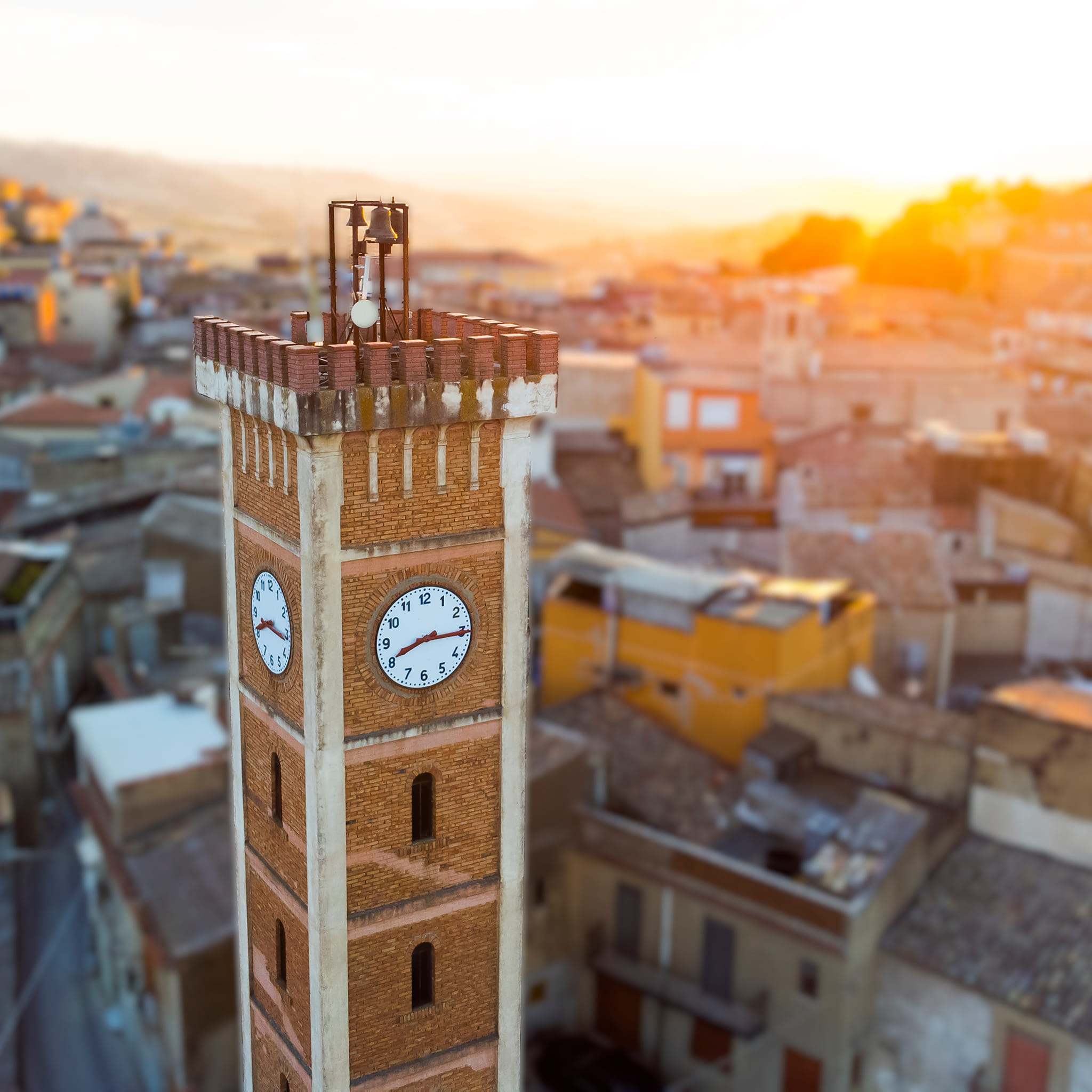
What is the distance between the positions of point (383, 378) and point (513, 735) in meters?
4.40

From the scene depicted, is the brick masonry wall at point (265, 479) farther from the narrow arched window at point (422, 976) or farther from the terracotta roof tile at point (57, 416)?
the terracotta roof tile at point (57, 416)

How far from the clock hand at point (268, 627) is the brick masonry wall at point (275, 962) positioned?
302 cm

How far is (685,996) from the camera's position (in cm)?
2762

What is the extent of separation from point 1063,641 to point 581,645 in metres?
16.5

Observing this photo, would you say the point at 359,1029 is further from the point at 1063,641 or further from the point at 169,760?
the point at 1063,641

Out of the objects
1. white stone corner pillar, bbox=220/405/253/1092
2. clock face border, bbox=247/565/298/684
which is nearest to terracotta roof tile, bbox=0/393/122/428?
white stone corner pillar, bbox=220/405/253/1092

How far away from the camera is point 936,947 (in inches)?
1021

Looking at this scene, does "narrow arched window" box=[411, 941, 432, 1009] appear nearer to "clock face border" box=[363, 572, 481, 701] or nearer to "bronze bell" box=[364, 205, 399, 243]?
"clock face border" box=[363, 572, 481, 701]

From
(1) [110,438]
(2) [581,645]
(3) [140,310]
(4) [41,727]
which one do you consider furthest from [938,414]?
(3) [140,310]

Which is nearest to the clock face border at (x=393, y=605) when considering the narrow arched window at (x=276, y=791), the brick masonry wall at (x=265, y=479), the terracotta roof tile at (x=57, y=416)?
the brick masonry wall at (x=265, y=479)

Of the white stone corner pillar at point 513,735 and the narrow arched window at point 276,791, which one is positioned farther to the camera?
the narrow arched window at point 276,791

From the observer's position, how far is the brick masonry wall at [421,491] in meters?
13.6

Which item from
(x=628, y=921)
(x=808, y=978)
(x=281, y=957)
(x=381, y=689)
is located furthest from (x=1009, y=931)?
(x=381, y=689)

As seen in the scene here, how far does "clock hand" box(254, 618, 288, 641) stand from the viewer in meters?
14.6
